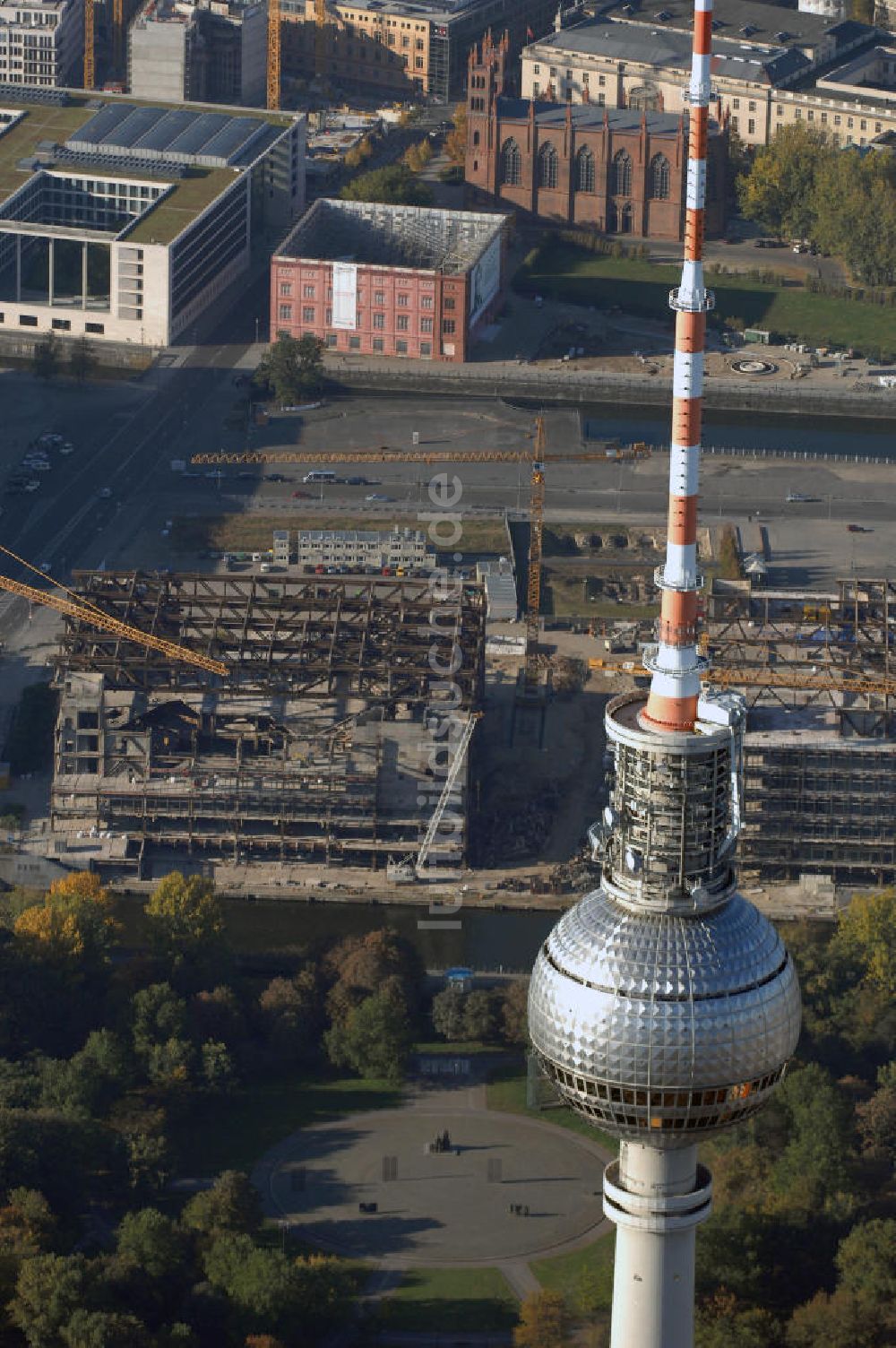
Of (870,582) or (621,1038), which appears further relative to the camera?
(870,582)

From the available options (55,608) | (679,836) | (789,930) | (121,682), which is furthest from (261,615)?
(679,836)

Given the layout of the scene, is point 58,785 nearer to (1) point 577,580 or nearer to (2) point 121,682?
(2) point 121,682

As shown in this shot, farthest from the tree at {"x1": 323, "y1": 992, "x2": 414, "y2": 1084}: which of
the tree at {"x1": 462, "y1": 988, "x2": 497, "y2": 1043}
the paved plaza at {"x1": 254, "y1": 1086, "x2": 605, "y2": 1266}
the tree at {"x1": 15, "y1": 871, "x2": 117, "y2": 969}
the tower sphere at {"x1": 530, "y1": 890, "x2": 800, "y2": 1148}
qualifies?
the tower sphere at {"x1": 530, "y1": 890, "x2": 800, "y2": 1148}

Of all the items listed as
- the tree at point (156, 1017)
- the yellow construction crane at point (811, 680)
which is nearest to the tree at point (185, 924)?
the tree at point (156, 1017)

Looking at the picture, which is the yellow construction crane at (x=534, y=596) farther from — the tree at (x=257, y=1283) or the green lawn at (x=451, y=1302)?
the tree at (x=257, y=1283)

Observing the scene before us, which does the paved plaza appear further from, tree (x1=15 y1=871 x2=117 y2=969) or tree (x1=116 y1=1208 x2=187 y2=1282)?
tree (x1=15 y1=871 x2=117 y2=969)

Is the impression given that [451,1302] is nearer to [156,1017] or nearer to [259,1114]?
[259,1114]
